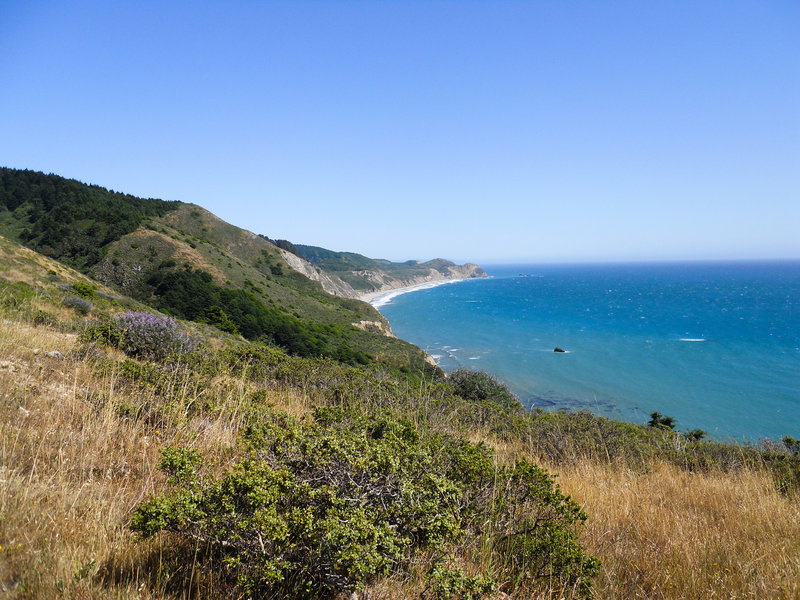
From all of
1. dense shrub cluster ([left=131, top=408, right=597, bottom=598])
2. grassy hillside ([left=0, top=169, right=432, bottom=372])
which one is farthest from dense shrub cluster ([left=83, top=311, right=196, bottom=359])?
grassy hillside ([left=0, top=169, right=432, bottom=372])

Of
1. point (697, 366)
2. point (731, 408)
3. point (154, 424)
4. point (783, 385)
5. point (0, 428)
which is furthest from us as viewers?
point (697, 366)

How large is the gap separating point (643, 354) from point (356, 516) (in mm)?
57418

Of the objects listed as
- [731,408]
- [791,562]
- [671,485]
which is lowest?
[731,408]

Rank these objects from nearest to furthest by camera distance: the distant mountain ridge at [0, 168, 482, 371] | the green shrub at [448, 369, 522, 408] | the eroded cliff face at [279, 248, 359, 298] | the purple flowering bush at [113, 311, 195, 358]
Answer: the purple flowering bush at [113, 311, 195, 358]
the green shrub at [448, 369, 522, 408]
the distant mountain ridge at [0, 168, 482, 371]
the eroded cliff face at [279, 248, 359, 298]

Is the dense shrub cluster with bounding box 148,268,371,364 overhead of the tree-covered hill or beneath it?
beneath

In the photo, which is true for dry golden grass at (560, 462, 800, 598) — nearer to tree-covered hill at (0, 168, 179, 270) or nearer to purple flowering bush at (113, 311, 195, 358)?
purple flowering bush at (113, 311, 195, 358)

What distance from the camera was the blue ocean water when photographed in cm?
3164

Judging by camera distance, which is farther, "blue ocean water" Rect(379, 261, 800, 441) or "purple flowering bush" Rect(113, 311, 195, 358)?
"blue ocean water" Rect(379, 261, 800, 441)

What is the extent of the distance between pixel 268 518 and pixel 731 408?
4102 cm

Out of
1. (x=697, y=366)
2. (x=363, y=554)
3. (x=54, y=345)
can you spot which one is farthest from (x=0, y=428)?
(x=697, y=366)

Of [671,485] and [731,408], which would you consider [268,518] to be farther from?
[731,408]

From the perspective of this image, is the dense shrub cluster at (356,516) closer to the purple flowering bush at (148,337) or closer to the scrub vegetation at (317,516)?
the scrub vegetation at (317,516)

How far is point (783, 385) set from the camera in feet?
120

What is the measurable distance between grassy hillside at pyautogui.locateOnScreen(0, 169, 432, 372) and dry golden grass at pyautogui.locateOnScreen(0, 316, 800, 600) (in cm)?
2446
